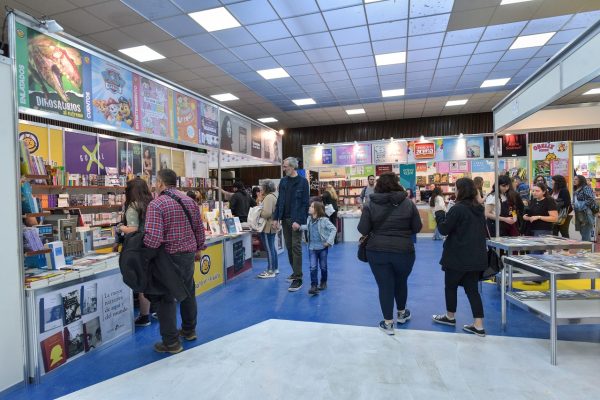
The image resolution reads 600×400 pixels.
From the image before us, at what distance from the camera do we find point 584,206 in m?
5.95

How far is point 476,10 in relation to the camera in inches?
224

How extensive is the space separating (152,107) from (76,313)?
7.84 ft

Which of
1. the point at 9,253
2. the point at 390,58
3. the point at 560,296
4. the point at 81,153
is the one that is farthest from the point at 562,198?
the point at 81,153

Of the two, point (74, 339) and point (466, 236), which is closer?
point (74, 339)

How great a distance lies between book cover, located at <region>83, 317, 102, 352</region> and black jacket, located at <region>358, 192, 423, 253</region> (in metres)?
2.46

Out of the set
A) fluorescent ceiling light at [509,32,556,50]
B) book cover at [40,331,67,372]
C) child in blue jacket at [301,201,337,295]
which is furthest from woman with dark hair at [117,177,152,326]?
fluorescent ceiling light at [509,32,556,50]

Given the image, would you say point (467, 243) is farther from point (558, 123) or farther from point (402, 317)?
point (558, 123)

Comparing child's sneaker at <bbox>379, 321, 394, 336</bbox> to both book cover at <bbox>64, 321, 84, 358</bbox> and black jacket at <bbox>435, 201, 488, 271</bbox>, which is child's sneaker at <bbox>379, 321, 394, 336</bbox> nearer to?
black jacket at <bbox>435, 201, 488, 271</bbox>

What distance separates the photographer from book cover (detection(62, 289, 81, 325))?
2842mm

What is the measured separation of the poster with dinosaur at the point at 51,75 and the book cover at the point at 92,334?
5.88 feet

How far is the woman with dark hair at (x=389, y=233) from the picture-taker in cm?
322

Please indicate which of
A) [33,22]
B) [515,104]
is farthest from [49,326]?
[515,104]

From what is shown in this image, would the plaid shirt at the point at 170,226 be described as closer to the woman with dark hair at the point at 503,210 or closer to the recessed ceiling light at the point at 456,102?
the woman with dark hair at the point at 503,210

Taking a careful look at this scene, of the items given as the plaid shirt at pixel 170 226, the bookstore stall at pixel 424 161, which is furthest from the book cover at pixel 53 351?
the bookstore stall at pixel 424 161
